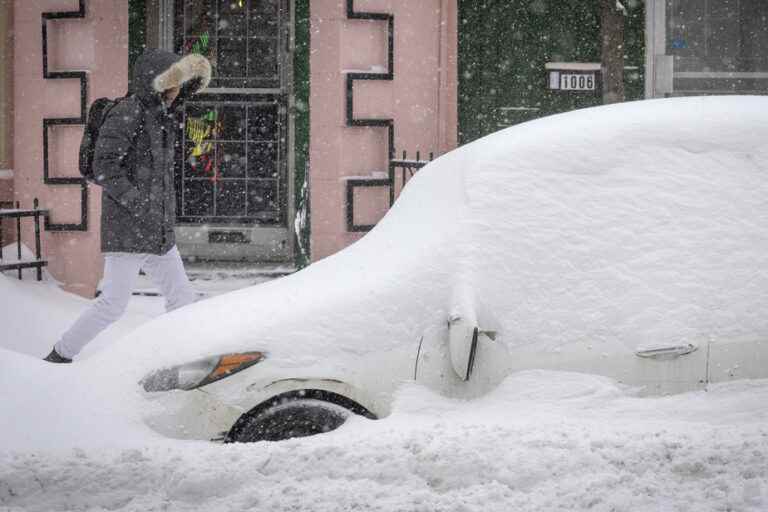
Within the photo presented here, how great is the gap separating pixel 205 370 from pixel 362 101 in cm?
584

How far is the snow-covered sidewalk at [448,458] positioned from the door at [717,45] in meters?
7.23

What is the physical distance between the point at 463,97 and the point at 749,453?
22.7ft

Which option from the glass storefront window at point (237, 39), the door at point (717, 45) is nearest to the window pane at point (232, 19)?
the glass storefront window at point (237, 39)

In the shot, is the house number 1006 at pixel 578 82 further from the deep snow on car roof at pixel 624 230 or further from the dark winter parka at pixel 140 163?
the deep snow on car roof at pixel 624 230

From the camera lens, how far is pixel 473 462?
12.2 feet

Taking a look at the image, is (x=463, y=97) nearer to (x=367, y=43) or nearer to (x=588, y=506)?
(x=367, y=43)

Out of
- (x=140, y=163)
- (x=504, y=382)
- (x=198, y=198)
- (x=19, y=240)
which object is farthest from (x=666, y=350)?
(x=19, y=240)

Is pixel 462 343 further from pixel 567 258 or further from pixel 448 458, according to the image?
pixel 567 258

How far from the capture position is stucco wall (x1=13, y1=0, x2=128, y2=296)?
9539mm

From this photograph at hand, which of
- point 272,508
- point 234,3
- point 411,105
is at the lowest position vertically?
point 272,508

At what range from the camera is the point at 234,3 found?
32.0ft

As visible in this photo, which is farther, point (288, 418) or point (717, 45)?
point (717, 45)

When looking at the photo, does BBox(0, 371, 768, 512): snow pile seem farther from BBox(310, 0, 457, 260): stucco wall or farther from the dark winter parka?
BBox(310, 0, 457, 260): stucco wall

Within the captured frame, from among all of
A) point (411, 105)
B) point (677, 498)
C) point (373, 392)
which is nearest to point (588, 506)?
point (677, 498)
